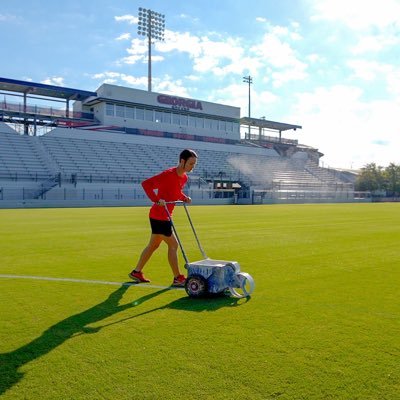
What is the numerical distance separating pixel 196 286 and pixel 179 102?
60139 millimetres

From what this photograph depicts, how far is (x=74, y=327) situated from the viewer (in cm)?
419

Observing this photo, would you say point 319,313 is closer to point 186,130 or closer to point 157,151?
point 157,151

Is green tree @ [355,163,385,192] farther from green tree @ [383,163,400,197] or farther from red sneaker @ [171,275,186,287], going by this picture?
red sneaker @ [171,275,186,287]

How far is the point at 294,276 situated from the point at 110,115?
52.7 metres

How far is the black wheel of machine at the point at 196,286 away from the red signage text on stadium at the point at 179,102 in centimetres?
5768

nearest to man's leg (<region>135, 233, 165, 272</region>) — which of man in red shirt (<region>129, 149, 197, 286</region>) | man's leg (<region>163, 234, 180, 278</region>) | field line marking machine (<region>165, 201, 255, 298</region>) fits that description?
man in red shirt (<region>129, 149, 197, 286</region>)

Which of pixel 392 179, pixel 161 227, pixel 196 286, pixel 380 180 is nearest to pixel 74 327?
pixel 196 286

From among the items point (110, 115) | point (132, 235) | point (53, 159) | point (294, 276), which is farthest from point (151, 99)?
point (294, 276)

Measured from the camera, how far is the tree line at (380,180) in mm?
75250

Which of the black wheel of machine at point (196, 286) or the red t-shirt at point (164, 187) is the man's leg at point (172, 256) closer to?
the red t-shirt at point (164, 187)

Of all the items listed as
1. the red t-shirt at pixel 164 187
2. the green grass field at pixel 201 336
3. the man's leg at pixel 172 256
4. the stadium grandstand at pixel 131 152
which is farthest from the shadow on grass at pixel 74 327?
the stadium grandstand at pixel 131 152

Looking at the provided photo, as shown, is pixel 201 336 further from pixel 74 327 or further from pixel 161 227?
pixel 161 227

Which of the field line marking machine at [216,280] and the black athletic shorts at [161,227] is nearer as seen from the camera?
the field line marking machine at [216,280]

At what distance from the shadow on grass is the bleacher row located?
37.3 m
